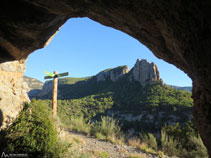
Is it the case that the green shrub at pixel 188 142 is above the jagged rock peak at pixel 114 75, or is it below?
below

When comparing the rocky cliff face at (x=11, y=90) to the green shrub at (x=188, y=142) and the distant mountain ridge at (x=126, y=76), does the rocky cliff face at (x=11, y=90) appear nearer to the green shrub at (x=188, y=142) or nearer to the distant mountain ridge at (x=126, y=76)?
the green shrub at (x=188, y=142)

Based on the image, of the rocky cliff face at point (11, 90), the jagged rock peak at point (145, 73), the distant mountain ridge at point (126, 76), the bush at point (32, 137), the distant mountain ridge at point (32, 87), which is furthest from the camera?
the distant mountain ridge at point (32, 87)

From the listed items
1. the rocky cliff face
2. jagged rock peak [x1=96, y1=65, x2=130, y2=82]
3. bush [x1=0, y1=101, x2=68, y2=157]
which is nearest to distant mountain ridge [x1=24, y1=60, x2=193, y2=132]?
jagged rock peak [x1=96, y1=65, x2=130, y2=82]

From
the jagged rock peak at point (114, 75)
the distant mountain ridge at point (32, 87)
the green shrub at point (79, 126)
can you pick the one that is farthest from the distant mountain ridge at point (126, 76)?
the green shrub at point (79, 126)

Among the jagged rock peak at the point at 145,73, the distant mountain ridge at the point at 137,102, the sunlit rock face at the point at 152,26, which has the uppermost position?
the jagged rock peak at the point at 145,73

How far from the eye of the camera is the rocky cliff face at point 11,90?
14.5 feet

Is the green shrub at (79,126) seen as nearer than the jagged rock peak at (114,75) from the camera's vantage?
Yes

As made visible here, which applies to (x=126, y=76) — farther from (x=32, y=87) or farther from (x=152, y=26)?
(x=32, y=87)

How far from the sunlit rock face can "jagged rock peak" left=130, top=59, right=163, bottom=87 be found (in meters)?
32.9

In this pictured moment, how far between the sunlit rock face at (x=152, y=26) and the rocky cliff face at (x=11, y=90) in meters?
1.37

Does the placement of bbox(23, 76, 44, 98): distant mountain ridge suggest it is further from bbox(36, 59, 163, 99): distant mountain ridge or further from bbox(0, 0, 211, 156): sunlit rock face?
bbox(0, 0, 211, 156): sunlit rock face

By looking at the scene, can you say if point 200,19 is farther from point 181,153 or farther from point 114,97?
point 114,97

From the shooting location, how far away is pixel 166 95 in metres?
28.3

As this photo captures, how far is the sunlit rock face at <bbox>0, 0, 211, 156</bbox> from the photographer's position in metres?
1.42
